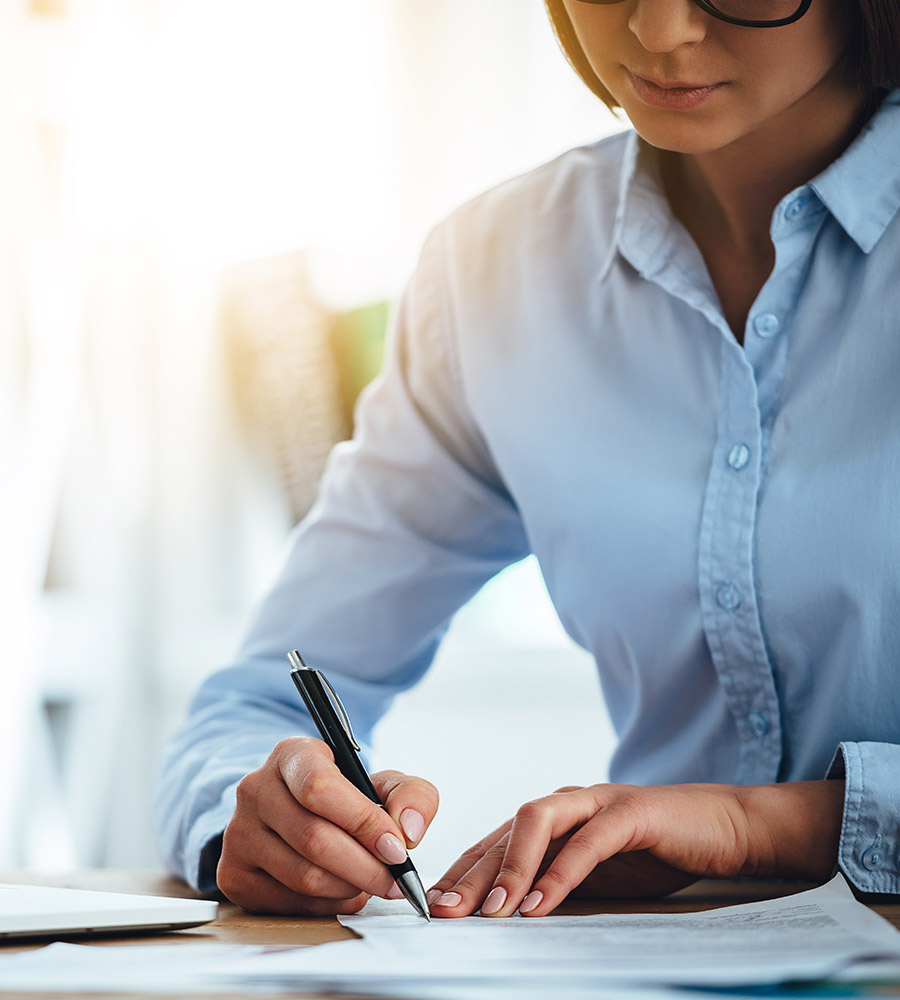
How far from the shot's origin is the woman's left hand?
59cm

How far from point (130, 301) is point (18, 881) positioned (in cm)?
154

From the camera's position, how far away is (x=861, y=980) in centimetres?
38

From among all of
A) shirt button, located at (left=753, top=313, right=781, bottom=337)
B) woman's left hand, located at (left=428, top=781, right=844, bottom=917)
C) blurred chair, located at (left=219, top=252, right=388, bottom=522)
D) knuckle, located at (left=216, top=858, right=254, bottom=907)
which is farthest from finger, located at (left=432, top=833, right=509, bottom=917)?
blurred chair, located at (left=219, top=252, right=388, bottom=522)

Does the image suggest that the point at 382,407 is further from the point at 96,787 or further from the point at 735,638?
the point at 96,787

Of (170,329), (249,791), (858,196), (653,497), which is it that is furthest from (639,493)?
(170,329)

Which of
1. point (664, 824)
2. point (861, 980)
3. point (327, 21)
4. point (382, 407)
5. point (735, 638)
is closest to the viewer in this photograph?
point (861, 980)

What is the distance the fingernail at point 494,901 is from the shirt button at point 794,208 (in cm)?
51

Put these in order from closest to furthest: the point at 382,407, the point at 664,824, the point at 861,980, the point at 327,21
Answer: the point at 861,980, the point at 664,824, the point at 382,407, the point at 327,21

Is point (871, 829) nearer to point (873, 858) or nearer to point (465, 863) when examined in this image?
point (873, 858)

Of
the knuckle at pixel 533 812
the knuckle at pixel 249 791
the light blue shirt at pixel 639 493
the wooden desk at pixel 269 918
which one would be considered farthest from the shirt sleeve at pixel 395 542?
the knuckle at pixel 533 812

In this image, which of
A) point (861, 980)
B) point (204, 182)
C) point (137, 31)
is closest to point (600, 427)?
point (861, 980)

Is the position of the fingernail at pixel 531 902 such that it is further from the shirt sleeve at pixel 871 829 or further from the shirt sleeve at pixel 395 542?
the shirt sleeve at pixel 395 542

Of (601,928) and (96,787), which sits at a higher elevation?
(601,928)

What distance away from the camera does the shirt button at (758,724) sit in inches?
31.7
